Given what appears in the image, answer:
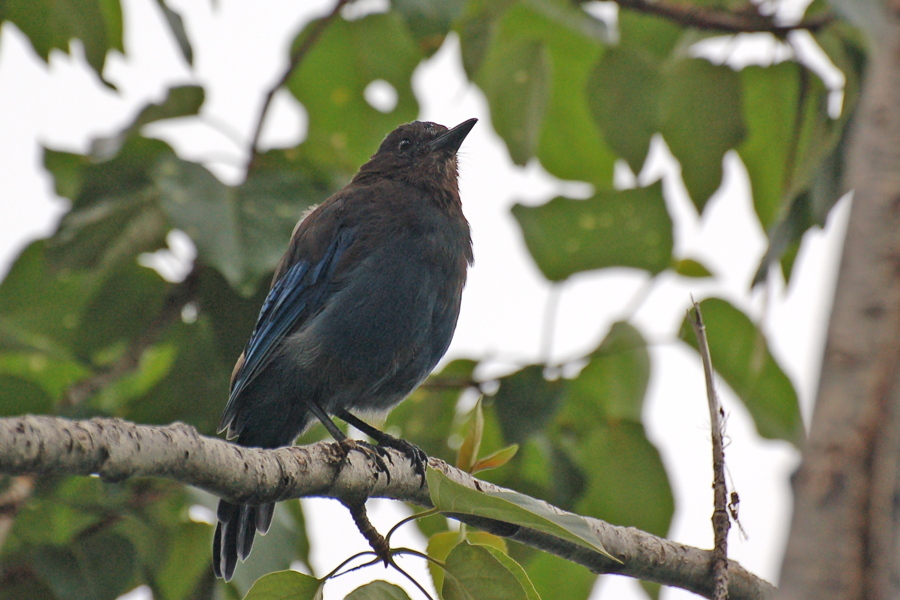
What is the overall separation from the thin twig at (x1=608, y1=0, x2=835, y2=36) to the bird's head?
87 cm

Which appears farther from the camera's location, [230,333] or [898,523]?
[230,333]

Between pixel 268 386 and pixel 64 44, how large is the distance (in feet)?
5.98

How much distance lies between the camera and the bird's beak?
4113 millimetres

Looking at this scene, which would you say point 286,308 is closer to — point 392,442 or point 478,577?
point 392,442

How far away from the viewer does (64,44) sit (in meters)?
4.00

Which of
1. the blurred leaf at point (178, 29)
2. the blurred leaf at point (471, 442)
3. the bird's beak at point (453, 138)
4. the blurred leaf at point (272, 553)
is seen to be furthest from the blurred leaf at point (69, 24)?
the blurred leaf at point (471, 442)

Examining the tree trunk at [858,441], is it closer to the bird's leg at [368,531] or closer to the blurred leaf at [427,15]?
the bird's leg at [368,531]

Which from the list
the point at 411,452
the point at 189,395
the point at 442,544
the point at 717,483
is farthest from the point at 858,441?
the point at 189,395

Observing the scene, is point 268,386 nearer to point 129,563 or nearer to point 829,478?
point 129,563

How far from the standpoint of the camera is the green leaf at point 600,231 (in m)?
4.04

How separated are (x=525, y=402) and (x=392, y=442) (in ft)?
1.83

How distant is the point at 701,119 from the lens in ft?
12.7

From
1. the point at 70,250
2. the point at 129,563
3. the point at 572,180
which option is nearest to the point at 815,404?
the point at 129,563

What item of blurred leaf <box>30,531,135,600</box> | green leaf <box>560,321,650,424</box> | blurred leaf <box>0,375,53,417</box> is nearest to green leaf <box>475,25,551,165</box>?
green leaf <box>560,321,650,424</box>
